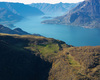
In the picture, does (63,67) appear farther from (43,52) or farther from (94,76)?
(43,52)

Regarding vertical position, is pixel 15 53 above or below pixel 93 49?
below

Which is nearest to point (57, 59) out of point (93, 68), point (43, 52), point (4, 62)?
point (43, 52)

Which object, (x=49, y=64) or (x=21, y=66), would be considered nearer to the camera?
(x=21, y=66)

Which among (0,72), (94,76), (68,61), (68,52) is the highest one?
(68,52)

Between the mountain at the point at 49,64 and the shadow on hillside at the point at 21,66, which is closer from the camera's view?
the mountain at the point at 49,64

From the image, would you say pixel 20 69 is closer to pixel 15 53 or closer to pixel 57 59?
pixel 15 53

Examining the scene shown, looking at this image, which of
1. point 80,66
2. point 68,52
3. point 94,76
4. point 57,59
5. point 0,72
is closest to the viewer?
point 94,76

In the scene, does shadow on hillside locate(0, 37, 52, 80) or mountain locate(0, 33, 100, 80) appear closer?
mountain locate(0, 33, 100, 80)

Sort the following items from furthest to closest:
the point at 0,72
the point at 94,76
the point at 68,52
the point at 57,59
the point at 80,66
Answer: the point at 68,52, the point at 57,59, the point at 80,66, the point at 0,72, the point at 94,76

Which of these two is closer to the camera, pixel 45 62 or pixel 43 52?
pixel 45 62

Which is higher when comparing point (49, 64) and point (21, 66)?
point (49, 64)
